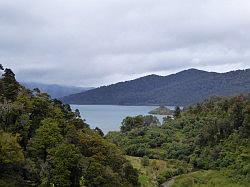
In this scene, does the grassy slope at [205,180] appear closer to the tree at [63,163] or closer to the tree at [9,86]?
the tree at [63,163]

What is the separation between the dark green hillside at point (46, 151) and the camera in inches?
1554

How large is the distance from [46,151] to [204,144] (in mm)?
42621

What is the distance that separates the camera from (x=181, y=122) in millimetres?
98062

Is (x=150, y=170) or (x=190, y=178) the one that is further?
(x=150, y=170)

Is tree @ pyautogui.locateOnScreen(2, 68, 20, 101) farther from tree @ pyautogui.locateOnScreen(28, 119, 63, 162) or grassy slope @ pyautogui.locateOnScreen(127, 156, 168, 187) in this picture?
grassy slope @ pyautogui.locateOnScreen(127, 156, 168, 187)

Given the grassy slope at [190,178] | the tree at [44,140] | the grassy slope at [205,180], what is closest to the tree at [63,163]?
Result: the tree at [44,140]

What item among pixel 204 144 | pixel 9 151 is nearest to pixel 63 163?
pixel 9 151

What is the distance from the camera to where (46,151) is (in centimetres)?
4203

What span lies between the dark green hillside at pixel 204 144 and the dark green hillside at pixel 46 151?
20574 mm

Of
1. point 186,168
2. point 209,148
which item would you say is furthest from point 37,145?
point 209,148

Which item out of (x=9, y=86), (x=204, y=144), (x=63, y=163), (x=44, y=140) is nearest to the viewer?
(x=63, y=163)

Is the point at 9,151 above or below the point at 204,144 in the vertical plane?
above

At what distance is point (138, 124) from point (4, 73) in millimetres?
62708

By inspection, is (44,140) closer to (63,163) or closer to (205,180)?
(63,163)
